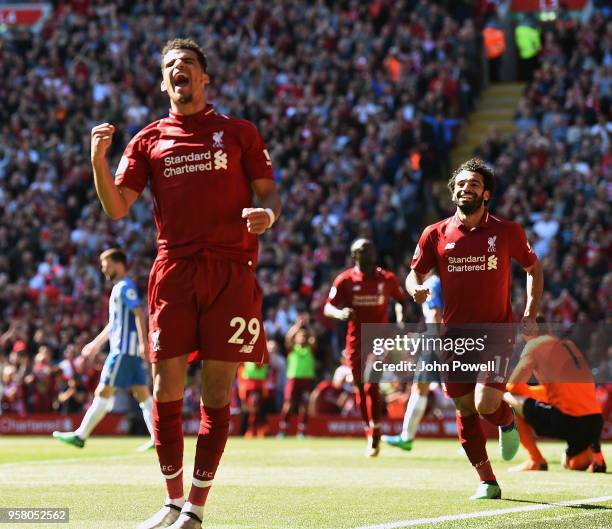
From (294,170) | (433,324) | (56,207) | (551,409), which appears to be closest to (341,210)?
(294,170)

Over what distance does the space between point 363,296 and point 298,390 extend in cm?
795

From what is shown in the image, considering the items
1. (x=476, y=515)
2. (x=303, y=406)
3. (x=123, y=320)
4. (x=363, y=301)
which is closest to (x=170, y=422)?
(x=476, y=515)

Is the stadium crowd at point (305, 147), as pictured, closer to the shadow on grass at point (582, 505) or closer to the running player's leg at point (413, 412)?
the running player's leg at point (413, 412)

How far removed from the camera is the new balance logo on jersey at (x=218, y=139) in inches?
305

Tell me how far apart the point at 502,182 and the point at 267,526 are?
729 inches

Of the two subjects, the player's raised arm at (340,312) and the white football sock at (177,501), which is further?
the player's raised arm at (340,312)

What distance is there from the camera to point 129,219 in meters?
29.6

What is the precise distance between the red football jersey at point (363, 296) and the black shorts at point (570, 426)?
10.1 feet

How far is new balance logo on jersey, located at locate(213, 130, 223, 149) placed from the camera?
25.4 ft

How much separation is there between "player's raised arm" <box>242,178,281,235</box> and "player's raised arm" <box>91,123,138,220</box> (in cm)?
74

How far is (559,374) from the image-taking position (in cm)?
1338

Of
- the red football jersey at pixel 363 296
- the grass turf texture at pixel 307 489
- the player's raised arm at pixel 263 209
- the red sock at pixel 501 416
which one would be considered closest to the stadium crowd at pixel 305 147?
the red football jersey at pixel 363 296

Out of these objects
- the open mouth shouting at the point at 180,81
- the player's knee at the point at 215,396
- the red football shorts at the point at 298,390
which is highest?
the open mouth shouting at the point at 180,81

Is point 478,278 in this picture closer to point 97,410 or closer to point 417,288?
point 417,288
